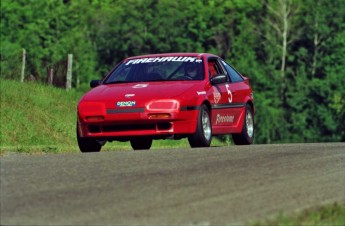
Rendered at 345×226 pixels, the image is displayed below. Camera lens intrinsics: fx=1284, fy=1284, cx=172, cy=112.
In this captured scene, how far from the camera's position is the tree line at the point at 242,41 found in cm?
9938

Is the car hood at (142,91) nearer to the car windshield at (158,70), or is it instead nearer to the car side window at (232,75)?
the car windshield at (158,70)

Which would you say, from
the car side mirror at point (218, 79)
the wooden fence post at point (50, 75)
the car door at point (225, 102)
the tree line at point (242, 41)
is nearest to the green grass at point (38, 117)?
the wooden fence post at point (50, 75)

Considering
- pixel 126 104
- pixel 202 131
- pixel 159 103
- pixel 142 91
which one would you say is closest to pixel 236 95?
pixel 202 131

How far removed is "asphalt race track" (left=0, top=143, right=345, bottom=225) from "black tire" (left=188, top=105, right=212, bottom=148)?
8.12ft

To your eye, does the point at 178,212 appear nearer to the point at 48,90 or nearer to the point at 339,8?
the point at 48,90

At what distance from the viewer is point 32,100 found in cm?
2708

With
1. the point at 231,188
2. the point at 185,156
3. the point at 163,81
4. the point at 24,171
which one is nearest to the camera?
the point at 231,188

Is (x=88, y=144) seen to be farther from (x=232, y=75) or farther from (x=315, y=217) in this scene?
(x=315, y=217)

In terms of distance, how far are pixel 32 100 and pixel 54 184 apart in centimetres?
1590

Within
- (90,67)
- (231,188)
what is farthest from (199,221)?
(90,67)

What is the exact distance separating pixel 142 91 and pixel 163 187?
20.7 feet

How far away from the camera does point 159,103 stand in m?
16.9

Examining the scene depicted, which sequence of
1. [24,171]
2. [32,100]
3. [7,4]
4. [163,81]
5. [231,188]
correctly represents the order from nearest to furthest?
[231,188] → [24,171] → [163,81] → [32,100] → [7,4]

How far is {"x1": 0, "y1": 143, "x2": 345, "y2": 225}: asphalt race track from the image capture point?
957 cm
